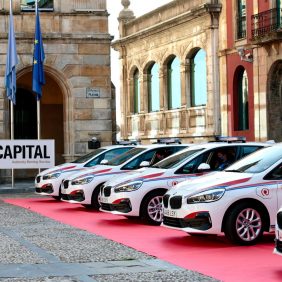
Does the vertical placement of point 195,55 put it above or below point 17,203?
above

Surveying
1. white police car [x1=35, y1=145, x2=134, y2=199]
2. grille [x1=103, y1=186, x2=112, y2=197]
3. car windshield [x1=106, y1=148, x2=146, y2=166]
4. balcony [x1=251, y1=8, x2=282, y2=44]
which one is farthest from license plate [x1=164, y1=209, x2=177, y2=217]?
balcony [x1=251, y1=8, x2=282, y2=44]

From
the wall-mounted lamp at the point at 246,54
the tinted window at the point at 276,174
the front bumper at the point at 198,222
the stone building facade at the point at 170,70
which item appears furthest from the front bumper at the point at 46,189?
the stone building facade at the point at 170,70

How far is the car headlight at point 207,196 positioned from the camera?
13.9 meters

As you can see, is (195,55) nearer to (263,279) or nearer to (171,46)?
(171,46)

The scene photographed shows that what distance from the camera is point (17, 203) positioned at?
23.7 m

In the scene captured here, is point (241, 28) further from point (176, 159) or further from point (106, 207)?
point (106, 207)

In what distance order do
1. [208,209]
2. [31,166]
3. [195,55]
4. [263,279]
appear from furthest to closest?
[195,55], [31,166], [208,209], [263,279]

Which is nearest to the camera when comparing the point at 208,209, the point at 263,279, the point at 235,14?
the point at 263,279

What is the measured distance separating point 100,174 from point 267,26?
19.9 meters

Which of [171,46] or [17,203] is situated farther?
[171,46]

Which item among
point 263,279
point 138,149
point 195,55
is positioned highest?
point 195,55

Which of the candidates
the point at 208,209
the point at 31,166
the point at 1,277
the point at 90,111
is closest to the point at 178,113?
the point at 90,111

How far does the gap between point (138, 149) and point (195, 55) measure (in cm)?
2555

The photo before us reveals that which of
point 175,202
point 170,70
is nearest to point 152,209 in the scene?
point 175,202
